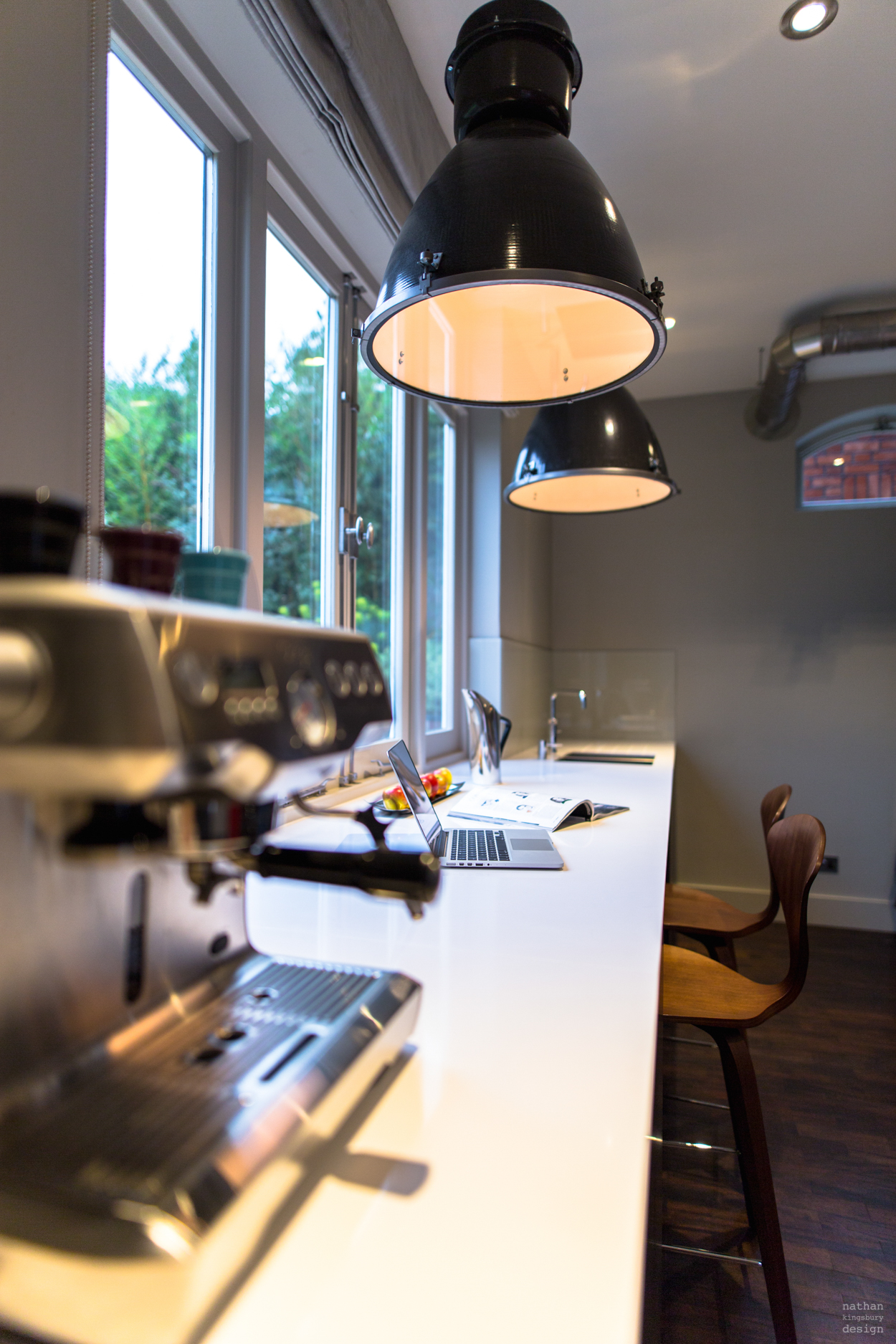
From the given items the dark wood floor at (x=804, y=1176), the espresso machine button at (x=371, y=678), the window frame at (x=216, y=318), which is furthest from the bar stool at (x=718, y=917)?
the espresso machine button at (x=371, y=678)

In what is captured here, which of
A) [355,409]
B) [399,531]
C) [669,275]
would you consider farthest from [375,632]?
[669,275]

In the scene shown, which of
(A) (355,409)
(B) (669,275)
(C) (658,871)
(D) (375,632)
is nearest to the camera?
(C) (658,871)

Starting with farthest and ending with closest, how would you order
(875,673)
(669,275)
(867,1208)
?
(875,673) → (669,275) → (867,1208)

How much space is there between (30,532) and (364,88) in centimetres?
149

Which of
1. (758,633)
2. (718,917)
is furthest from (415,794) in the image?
(758,633)

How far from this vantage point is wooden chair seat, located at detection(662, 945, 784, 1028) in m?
1.37

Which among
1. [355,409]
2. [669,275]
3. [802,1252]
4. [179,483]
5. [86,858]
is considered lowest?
[802,1252]

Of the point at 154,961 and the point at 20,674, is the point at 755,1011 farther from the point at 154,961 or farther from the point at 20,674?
the point at 20,674

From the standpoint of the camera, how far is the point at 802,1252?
5.32ft

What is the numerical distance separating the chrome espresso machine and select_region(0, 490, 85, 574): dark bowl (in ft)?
0.23

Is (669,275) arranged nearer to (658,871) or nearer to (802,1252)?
(658,871)

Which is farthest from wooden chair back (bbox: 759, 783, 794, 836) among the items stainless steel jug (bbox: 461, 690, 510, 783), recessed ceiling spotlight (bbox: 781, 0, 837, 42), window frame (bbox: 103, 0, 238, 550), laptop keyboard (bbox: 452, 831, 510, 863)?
recessed ceiling spotlight (bbox: 781, 0, 837, 42)

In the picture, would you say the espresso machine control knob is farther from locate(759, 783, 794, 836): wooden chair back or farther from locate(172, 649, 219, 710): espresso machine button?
locate(759, 783, 794, 836): wooden chair back

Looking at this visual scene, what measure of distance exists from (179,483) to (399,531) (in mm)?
1202
